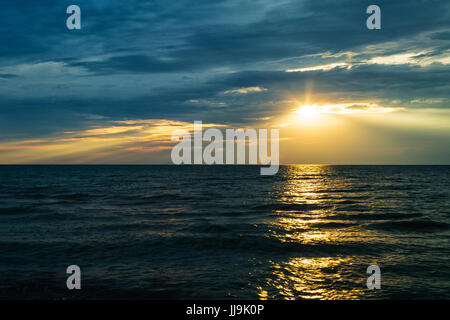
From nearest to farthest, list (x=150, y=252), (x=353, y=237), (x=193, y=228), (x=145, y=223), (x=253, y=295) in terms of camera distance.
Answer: (x=253, y=295)
(x=150, y=252)
(x=353, y=237)
(x=193, y=228)
(x=145, y=223)

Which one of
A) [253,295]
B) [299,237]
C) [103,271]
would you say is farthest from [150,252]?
[299,237]

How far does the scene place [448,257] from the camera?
13.6 m

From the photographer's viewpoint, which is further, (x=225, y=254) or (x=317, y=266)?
(x=225, y=254)

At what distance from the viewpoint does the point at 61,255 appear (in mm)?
14078

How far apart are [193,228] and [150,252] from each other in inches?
212

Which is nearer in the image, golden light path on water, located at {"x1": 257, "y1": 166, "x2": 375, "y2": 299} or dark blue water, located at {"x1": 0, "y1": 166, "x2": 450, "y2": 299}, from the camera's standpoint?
golden light path on water, located at {"x1": 257, "y1": 166, "x2": 375, "y2": 299}

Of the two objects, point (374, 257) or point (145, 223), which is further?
point (145, 223)

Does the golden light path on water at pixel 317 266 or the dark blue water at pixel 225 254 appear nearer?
the golden light path on water at pixel 317 266

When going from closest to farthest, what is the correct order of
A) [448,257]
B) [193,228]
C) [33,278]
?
[33,278] → [448,257] → [193,228]
